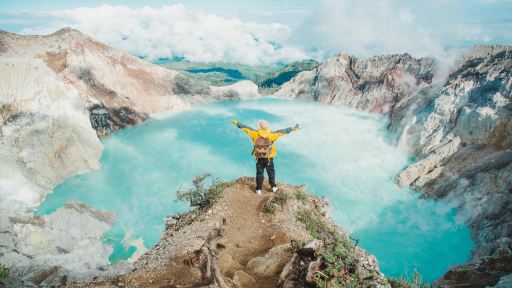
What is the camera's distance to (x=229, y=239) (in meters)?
5.13

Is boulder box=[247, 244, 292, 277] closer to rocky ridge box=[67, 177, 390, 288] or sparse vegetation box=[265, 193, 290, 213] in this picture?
rocky ridge box=[67, 177, 390, 288]

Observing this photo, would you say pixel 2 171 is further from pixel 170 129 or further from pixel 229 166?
pixel 170 129

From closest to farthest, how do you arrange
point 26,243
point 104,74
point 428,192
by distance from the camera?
point 26,243, point 428,192, point 104,74

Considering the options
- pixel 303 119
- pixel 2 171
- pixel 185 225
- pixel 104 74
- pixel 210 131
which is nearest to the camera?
pixel 185 225

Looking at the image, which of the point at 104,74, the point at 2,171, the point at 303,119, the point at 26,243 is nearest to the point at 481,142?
the point at 303,119

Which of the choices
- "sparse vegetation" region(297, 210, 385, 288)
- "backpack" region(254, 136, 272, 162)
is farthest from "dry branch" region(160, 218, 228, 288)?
"backpack" region(254, 136, 272, 162)

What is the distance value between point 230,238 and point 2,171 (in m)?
16.5

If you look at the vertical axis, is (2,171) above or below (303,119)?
below

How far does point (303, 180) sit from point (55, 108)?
19.2 m

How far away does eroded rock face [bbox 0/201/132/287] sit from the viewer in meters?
5.58

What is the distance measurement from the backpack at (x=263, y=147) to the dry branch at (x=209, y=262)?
9.69 feet

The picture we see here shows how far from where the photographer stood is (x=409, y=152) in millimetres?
19938

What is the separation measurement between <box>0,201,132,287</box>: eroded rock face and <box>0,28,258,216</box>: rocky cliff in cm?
310

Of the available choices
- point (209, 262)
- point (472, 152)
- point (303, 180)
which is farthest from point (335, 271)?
point (472, 152)
